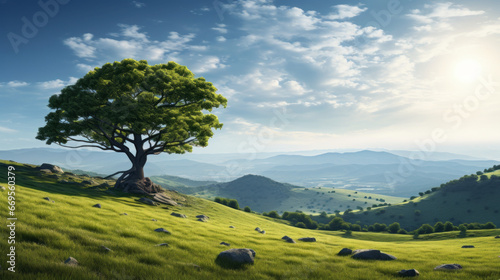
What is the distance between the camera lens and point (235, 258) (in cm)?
1218

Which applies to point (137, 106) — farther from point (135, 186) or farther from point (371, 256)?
point (371, 256)

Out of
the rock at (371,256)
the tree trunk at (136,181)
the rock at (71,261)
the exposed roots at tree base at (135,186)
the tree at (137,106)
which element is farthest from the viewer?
the tree trunk at (136,181)

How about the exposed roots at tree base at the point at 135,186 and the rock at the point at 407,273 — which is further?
the exposed roots at tree base at the point at 135,186

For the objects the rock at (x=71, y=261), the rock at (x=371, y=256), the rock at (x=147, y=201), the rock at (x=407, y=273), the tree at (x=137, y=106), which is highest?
the tree at (x=137, y=106)

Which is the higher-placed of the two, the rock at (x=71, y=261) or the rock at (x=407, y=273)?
the rock at (x=71, y=261)

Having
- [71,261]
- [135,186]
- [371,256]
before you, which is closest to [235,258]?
[71,261]

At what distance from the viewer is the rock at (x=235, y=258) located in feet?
38.9

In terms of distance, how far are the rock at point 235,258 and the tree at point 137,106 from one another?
2795 cm

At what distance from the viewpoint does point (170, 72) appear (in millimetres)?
37281

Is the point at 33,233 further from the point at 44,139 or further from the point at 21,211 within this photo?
the point at 44,139

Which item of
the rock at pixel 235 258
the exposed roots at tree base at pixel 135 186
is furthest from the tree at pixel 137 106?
the rock at pixel 235 258

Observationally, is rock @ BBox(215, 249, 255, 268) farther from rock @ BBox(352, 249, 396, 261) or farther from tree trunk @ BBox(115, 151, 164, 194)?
tree trunk @ BBox(115, 151, 164, 194)

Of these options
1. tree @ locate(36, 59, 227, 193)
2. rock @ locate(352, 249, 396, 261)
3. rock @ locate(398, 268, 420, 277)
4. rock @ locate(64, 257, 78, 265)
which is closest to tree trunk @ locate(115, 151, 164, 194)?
tree @ locate(36, 59, 227, 193)

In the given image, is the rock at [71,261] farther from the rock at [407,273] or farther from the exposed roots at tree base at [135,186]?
the exposed roots at tree base at [135,186]
